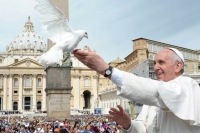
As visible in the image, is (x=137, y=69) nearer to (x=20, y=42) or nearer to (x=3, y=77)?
(x=3, y=77)

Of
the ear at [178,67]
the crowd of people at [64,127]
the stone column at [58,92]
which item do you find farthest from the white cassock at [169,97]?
the stone column at [58,92]

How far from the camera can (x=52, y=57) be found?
2221 millimetres

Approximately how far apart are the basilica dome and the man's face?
97.3 meters

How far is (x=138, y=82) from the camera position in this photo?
1561 millimetres

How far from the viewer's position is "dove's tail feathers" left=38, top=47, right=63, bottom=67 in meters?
2.18

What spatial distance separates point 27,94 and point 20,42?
2996 centimetres

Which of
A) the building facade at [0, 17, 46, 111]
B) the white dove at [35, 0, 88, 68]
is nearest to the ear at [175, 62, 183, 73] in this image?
the white dove at [35, 0, 88, 68]

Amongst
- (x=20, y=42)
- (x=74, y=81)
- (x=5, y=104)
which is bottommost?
(x=5, y=104)

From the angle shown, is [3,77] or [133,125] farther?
[3,77]

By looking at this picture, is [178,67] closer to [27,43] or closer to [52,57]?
[52,57]

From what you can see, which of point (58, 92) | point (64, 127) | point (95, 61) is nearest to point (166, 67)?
point (95, 61)

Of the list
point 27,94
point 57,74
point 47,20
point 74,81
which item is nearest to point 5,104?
point 27,94

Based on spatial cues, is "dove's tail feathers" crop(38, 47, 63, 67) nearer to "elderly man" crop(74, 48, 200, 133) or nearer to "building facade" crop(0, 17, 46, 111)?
"elderly man" crop(74, 48, 200, 133)

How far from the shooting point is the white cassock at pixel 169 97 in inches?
61.1
